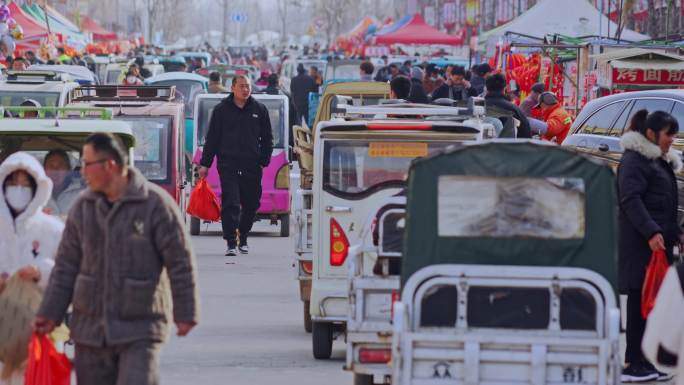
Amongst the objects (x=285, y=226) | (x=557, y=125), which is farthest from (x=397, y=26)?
(x=285, y=226)

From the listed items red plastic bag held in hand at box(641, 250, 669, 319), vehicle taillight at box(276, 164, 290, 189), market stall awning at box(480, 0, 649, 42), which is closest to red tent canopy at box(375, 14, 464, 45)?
market stall awning at box(480, 0, 649, 42)

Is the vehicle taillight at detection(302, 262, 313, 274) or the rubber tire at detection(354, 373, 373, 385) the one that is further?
the vehicle taillight at detection(302, 262, 313, 274)

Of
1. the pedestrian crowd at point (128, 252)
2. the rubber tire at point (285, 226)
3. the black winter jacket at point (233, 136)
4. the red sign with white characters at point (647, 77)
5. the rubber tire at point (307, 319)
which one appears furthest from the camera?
the red sign with white characters at point (647, 77)

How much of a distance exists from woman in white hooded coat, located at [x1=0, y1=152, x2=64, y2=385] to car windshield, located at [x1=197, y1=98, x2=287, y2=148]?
12.0m

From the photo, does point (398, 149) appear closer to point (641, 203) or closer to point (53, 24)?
point (641, 203)

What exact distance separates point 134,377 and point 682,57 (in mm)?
16260

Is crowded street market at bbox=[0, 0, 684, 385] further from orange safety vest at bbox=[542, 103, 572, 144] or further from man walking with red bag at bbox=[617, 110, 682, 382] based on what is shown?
orange safety vest at bbox=[542, 103, 572, 144]

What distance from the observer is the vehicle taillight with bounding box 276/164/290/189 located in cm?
1962

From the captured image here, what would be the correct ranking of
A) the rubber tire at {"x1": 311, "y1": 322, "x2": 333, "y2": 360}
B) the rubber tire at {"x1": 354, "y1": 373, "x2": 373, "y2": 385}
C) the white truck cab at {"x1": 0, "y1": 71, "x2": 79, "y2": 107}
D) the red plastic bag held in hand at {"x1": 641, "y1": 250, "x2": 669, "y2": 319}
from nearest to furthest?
the rubber tire at {"x1": 354, "y1": 373, "x2": 373, "y2": 385} → the red plastic bag held in hand at {"x1": 641, "y1": 250, "x2": 669, "y2": 319} → the rubber tire at {"x1": 311, "y1": 322, "x2": 333, "y2": 360} → the white truck cab at {"x1": 0, "y1": 71, "x2": 79, "y2": 107}

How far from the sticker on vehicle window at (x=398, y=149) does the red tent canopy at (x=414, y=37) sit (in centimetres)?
4372

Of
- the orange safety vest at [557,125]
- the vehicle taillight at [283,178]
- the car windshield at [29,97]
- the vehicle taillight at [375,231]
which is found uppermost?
the vehicle taillight at [375,231]

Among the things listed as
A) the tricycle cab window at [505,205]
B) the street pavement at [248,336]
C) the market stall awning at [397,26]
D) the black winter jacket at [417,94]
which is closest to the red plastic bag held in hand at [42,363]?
the tricycle cab window at [505,205]

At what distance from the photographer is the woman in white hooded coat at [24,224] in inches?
Result: 313

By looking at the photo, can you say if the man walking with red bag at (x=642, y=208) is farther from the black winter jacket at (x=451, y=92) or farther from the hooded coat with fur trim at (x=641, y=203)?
the black winter jacket at (x=451, y=92)
